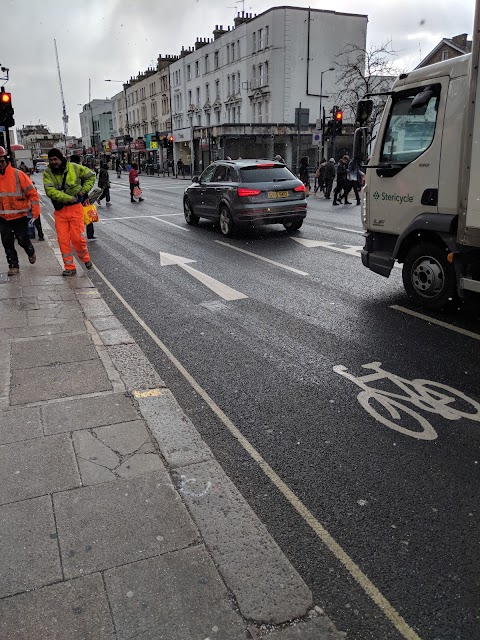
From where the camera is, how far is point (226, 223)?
12945 millimetres

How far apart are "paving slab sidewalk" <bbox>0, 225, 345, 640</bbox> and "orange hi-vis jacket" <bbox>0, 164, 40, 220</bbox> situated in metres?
4.73

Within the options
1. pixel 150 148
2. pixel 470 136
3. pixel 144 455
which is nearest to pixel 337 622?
pixel 144 455

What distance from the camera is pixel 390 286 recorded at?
795 cm

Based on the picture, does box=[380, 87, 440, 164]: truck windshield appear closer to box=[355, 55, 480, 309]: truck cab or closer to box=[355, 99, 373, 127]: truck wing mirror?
box=[355, 55, 480, 309]: truck cab

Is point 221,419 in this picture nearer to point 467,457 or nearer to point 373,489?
point 373,489

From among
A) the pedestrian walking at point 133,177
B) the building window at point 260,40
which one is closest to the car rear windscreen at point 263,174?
the pedestrian walking at point 133,177

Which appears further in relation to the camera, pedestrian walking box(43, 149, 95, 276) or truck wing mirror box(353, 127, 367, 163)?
pedestrian walking box(43, 149, 95, 276)

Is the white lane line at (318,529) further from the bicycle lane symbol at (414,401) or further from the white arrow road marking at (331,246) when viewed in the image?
the white arrow road marking at (331,246)

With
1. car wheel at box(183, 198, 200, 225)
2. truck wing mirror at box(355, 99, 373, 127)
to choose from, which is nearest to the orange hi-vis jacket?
truck wing mirror at box(355, 99, 373, 127)

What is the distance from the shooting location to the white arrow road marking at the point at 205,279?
7.65 m

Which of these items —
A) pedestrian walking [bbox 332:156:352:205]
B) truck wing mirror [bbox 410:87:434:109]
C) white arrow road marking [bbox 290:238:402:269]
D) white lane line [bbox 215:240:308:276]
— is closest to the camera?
truck wing mirror [bbox 410:87:434:109]

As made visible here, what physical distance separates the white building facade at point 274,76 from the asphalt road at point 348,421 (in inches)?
1568

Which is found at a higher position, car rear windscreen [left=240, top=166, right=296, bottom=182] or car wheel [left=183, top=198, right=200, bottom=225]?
car rear windscreen [left=240, top=166, right=296, bottom=182]

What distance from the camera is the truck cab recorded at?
5789 mm
